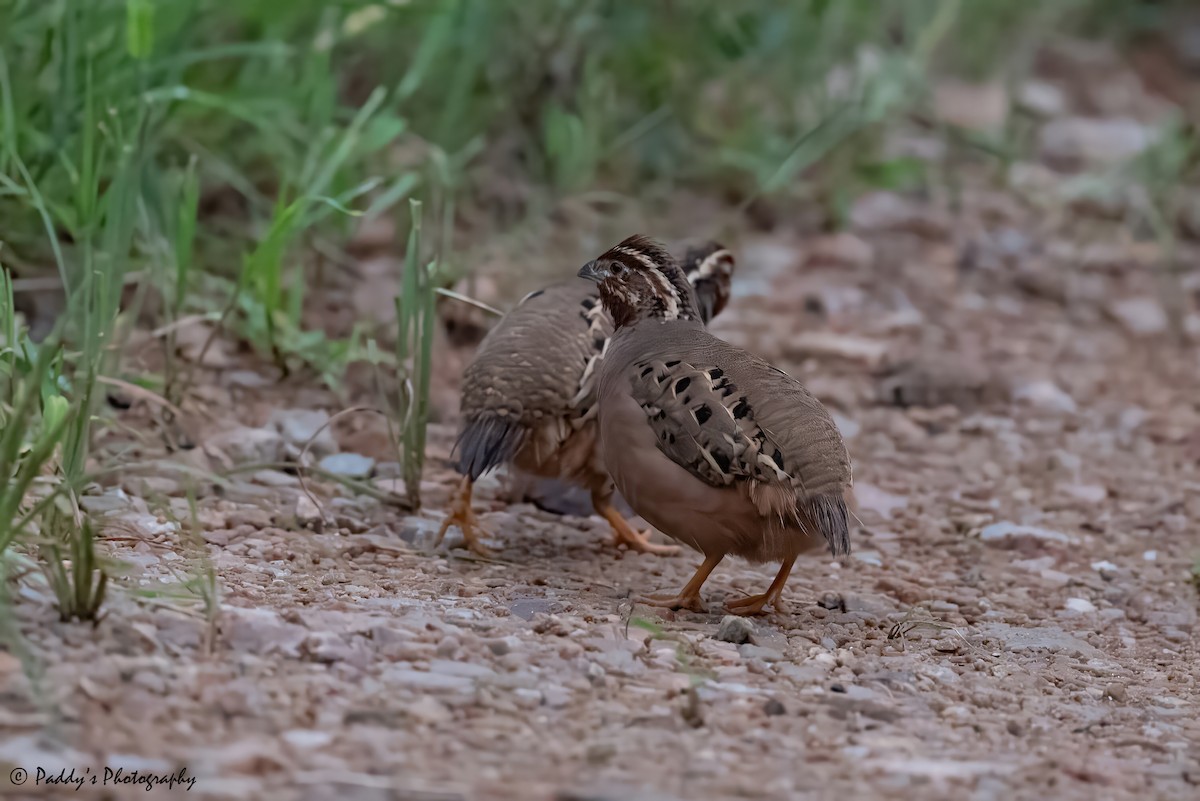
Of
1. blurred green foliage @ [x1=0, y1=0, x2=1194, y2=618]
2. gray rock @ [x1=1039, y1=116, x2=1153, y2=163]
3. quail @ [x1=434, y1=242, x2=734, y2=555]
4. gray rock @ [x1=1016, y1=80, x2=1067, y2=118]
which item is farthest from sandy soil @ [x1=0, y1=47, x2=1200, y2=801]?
gray rock @ [x1=1016, y1=80, x2=1067, y2=118]

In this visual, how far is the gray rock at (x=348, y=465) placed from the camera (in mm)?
5758

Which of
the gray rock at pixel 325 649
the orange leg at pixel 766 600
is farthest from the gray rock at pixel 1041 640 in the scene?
the gray rock at pixel 325 649

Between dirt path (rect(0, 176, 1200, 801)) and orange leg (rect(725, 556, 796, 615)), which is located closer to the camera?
dirt path (rect(0, 176, 1200, 801))

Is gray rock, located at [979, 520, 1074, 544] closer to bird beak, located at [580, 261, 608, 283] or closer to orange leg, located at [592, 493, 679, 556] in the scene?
orange leg, located at [592, 493, 679, 556]

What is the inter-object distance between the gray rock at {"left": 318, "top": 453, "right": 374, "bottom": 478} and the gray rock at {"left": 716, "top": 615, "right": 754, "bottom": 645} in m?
1.92

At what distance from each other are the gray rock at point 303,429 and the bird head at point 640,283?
1.29 metres

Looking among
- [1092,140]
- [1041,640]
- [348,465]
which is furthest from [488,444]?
[1092,140]

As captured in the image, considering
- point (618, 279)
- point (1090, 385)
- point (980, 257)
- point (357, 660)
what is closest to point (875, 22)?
point (980, 257)

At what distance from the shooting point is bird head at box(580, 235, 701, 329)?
527 cm

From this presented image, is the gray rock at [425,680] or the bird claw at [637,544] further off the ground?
the bird claw at [637,544]

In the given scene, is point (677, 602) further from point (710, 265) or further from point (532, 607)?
point (710, 265)

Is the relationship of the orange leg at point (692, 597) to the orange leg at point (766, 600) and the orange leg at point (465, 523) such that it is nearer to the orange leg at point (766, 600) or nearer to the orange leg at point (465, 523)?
the orange leg at point (766, 600)

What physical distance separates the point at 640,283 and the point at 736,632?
1463 mm

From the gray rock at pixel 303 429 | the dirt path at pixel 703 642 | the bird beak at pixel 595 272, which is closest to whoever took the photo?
the dirt path at pixel 703 642
